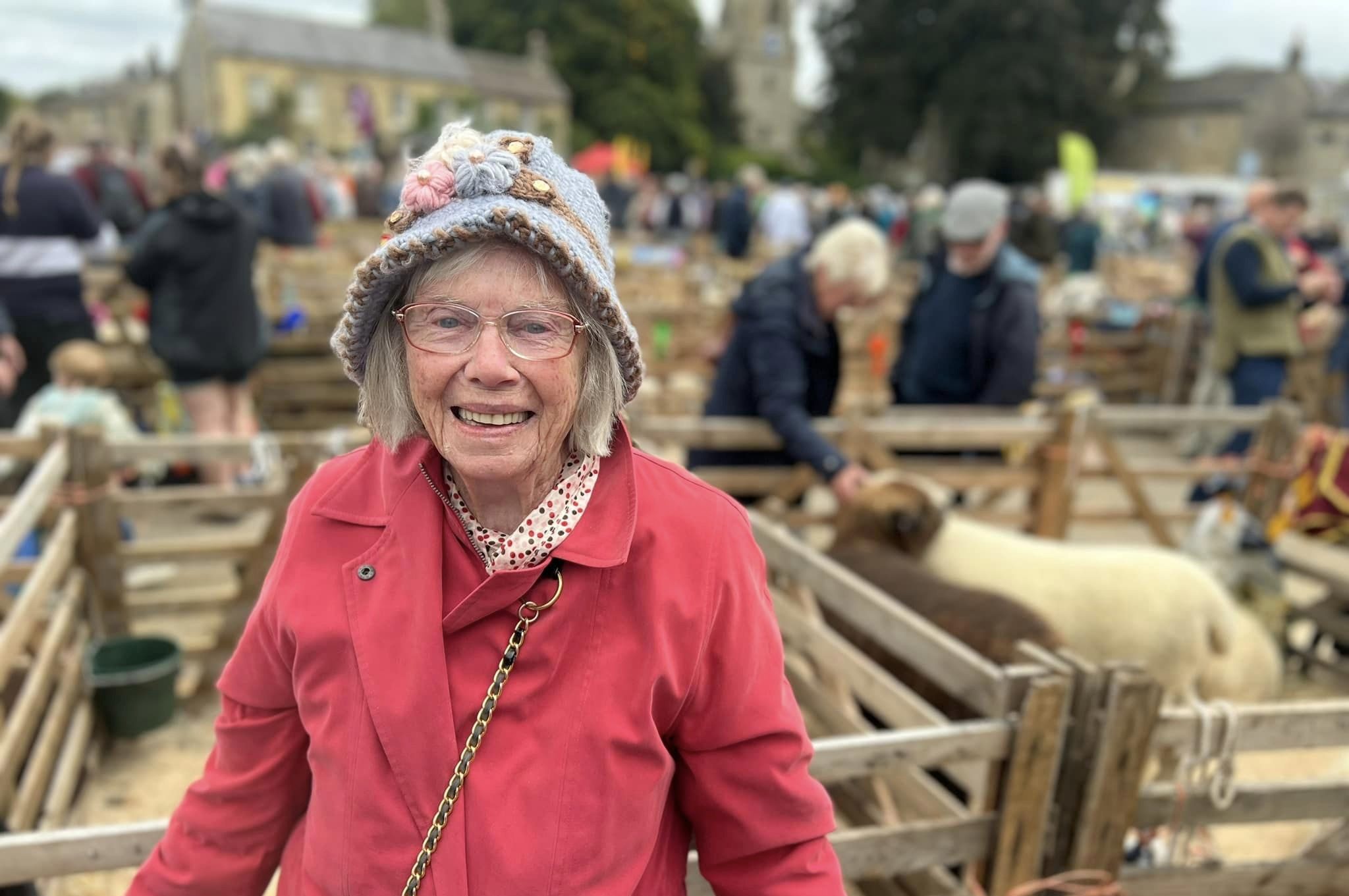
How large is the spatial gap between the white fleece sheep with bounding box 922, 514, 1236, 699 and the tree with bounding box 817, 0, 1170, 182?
42.2 m

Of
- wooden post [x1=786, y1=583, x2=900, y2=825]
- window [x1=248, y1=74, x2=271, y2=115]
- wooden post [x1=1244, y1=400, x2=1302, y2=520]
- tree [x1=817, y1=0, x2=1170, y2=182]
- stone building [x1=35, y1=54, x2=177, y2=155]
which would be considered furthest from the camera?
stone building [x1=35, y1=54, x2=177, y2=155]

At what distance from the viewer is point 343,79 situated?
55.2 meters

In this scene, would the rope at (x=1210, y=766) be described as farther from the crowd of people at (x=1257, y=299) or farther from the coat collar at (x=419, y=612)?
the crowd of people at (x=1257, y=299)

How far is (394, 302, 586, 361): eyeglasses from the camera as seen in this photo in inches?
54.1

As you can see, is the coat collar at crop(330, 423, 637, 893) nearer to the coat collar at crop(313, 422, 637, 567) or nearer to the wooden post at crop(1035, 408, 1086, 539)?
the coat collar at crop(313, 422, 637, 567)

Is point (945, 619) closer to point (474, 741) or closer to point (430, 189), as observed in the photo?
point (474, 741)

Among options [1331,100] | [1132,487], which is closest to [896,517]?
[1132,487]

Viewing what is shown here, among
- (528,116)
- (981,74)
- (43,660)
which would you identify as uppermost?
(981,74)

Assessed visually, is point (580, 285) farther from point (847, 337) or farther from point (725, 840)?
point (847, 337)

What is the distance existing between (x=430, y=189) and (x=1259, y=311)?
6.55 meters

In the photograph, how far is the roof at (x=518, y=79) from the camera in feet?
186

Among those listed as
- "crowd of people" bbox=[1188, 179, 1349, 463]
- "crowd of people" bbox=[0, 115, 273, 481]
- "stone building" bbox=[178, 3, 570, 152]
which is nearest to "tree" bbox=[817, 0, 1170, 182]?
"stone building" bbox=[178, 3, 570, 152]

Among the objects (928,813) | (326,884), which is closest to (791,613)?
(928,813)

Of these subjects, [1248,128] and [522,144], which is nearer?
[522,144]
